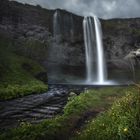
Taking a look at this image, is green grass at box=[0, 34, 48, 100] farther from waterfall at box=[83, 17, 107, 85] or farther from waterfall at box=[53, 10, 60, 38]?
waterfall at box=[83, 17, 107, 85]

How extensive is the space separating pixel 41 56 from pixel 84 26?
1250 cm

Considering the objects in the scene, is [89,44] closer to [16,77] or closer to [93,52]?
[93,52]

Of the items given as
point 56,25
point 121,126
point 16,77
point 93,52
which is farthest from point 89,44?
point 121,126

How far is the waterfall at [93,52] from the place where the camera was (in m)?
60.0

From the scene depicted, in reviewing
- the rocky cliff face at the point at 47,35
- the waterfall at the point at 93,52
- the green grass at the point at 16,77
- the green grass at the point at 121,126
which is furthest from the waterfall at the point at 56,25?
the green grass at the point at 121,126

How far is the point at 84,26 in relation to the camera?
6153cm

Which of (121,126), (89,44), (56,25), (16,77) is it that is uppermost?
(56,25)

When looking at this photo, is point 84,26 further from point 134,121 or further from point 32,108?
point 134,121

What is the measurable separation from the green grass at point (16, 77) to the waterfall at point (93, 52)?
1781 cm

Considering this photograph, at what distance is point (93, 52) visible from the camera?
2384 inches

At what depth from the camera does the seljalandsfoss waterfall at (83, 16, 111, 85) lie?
197 ft

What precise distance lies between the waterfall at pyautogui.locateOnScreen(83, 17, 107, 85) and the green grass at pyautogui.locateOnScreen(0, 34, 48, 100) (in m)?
17.8

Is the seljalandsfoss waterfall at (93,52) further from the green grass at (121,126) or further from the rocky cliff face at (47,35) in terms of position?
the green grass at (121,126)

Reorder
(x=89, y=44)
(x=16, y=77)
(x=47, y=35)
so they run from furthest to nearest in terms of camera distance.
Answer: (x=47, y=35) < (x=89, y=44) < (x=16, y=77)
